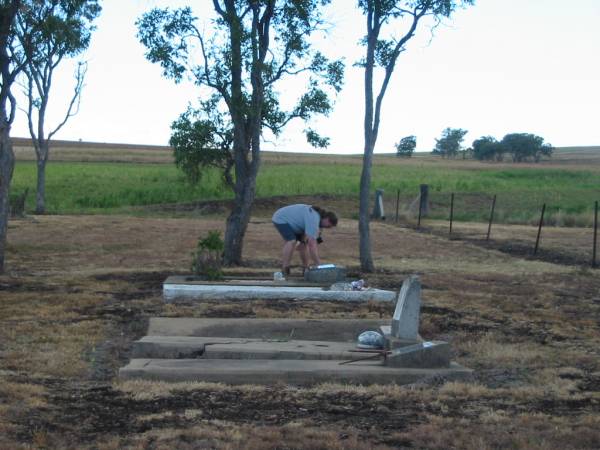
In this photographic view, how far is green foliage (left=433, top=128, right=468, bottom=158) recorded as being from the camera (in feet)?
463

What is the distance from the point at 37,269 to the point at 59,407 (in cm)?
1091

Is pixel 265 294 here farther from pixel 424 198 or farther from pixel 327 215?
pixel 424 198

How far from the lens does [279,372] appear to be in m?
8.31

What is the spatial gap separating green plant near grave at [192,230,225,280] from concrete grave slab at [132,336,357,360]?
15.2 ft

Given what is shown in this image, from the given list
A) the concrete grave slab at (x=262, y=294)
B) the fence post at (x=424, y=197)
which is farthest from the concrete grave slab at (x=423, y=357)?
the fence post at (x=424, y=197)

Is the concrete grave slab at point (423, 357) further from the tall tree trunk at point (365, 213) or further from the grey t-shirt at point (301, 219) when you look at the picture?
the tall tree trunk at point (365, 213)

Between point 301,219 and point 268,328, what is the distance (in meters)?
4.08

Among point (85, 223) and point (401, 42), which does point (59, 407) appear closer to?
point (401, 42)

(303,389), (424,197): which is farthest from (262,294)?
(424,197)

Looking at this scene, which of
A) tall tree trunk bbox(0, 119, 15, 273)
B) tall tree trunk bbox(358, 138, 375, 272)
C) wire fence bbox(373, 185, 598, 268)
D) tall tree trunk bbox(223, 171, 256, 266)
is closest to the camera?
tall tree trunk bbox(0, 119, 15, 273)

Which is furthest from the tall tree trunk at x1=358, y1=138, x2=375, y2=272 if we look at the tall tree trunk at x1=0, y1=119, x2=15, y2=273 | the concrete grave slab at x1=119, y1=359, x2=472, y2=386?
the concrete grave slab at x1=119, y1=359, x2=472, y2=386

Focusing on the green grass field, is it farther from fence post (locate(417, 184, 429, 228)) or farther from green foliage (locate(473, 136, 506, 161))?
green foliage (locate(473, 136, 506, 161))

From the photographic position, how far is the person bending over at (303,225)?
1441 cm

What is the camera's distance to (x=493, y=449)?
6195 mm
